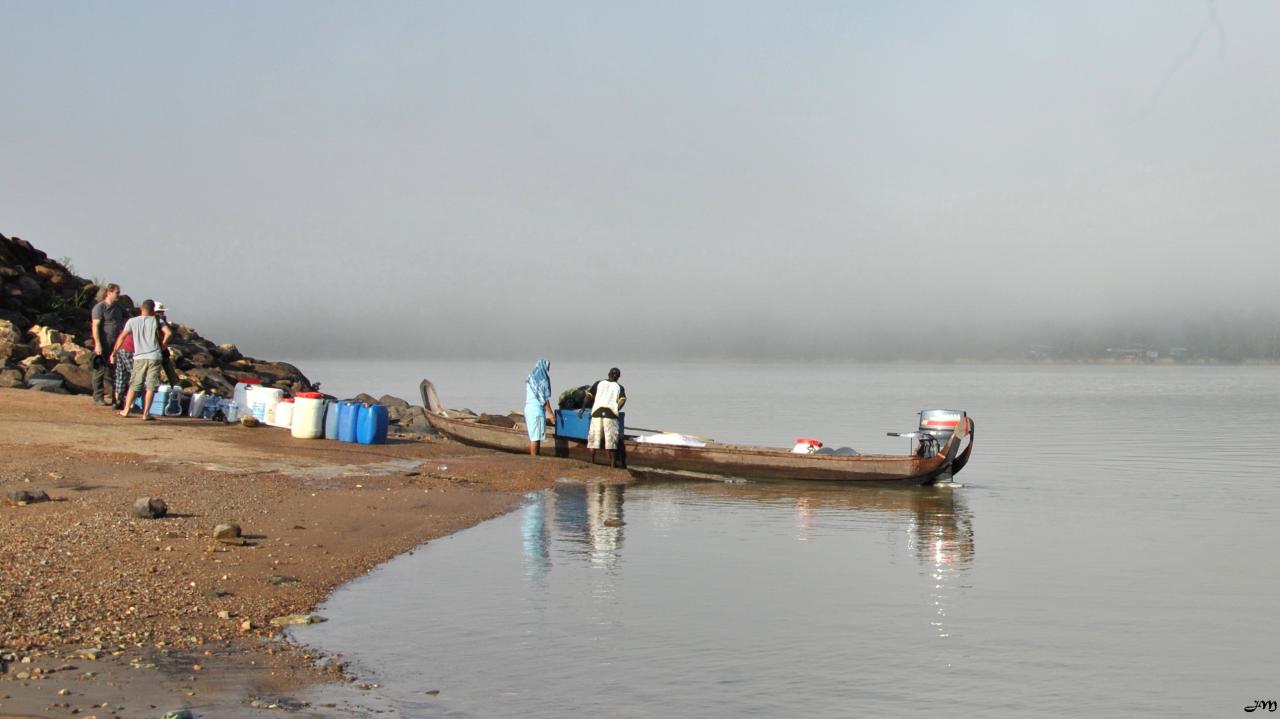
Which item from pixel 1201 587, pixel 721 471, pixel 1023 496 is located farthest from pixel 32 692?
pixel 1023 496

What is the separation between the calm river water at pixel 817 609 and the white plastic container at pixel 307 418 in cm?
599

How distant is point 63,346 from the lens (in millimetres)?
31047

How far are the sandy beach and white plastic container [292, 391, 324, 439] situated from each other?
62 cm

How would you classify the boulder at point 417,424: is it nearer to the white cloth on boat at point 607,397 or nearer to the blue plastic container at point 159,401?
the blue plastic container at point 159,401

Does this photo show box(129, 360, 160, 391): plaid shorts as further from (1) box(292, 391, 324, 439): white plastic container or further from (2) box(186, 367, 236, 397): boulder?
(2) box(186, 367, 236, 397): boulder

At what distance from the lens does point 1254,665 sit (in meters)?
11.4

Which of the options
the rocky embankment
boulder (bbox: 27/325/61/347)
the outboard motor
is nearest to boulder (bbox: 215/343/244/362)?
the rocky embankment

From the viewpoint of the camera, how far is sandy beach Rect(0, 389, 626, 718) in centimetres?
864

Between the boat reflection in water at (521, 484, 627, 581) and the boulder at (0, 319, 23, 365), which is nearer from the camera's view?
the boat reflection in water at (521, 484, 627, 581)

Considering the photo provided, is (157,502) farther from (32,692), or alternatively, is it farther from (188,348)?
(188,348)

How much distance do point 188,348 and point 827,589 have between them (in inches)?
1116

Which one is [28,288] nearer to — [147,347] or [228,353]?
[228,353]

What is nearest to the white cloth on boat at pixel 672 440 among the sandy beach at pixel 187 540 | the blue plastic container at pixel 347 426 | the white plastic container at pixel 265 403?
the sandy beach at pixel 187 540

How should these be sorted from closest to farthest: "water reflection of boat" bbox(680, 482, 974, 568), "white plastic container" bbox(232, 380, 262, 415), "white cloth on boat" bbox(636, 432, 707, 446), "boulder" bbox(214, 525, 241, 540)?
1. "boulder" bbox(214, 525, 241, 540)
2. "water reflection of boat" bbox(680, 482, 974, 568)
3. "white cloth on boat" bbox(636, 432, 707, 446)
4. "white plastic container" bbox(232, 380, 262, 415)
